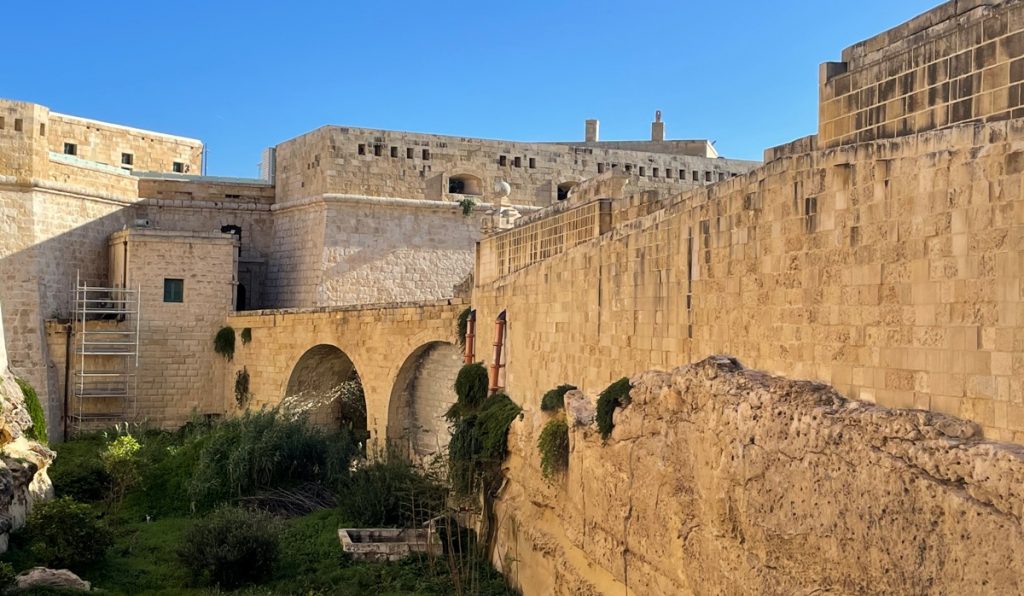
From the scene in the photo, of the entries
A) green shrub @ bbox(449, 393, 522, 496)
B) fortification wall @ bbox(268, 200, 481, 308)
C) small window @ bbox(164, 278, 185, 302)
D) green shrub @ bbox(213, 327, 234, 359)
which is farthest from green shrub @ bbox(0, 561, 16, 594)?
fortification wall @ bbox(268, 200, 481, 308)

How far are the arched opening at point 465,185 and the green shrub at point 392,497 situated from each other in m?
11.4

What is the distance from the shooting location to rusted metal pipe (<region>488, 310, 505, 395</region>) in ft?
41.4

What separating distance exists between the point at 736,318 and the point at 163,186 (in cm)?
2046

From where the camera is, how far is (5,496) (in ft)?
38.4

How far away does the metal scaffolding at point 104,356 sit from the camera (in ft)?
67.3

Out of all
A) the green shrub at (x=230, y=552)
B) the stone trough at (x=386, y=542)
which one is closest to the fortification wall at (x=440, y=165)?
the stone trough at (x=386, y=542)

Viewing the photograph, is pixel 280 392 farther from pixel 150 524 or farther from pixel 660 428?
pixel 660 428

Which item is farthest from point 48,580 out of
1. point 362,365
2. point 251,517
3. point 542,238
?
point 362,365

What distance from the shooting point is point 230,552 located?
11.5 meters

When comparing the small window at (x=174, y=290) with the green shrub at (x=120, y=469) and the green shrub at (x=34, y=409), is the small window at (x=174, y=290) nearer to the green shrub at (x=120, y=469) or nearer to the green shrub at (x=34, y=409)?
the green shrub at (x=34, y=409)

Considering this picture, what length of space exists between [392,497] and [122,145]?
1738cm

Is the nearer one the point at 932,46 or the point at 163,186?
the point at 932,46

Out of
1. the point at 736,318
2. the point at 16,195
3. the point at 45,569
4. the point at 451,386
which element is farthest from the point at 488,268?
the point at 16,195

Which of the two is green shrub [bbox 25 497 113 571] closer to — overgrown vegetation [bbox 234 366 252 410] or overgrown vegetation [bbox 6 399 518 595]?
overgrown vegetation [bbox 6 399 518 595]
